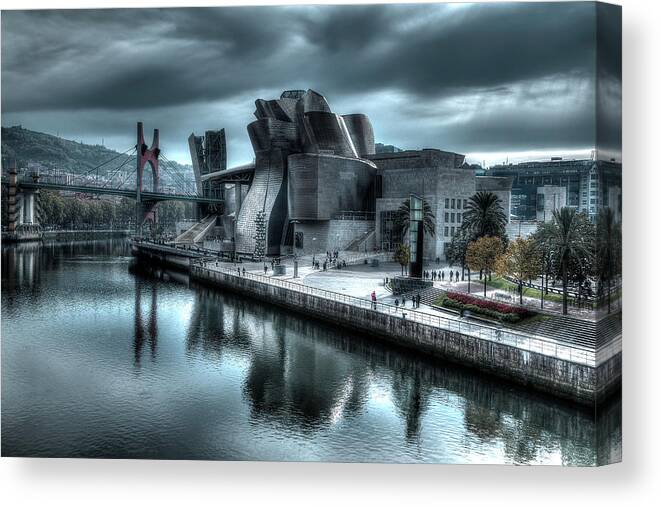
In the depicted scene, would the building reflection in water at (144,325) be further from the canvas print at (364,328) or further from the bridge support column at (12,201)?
the bridge support column at (12,201)

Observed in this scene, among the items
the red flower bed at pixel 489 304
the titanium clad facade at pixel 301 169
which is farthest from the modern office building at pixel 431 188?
the red flower bed at pixel 489 304

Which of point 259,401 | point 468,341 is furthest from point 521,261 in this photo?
point 259,401

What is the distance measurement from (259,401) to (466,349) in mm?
6822

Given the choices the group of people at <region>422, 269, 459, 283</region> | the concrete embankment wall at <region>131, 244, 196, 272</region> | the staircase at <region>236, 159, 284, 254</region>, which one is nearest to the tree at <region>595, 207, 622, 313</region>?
the group of people at <region>422, 269, 459, 283</region>

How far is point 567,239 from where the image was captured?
2003 centimetres

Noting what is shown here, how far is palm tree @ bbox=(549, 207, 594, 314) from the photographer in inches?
773

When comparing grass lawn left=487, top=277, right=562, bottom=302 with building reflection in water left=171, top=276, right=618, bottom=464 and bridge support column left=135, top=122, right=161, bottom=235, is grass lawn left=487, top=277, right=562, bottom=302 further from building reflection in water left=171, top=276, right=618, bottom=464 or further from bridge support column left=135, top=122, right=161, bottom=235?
bridge support column left=135, top=122, right=161, bottom=235

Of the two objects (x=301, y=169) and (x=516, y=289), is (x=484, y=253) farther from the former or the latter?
(x=301, y=169)

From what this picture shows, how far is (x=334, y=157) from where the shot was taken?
48.9m

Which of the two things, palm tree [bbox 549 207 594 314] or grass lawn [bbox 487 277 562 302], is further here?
grass lawn [bbox 487 277 562 302]

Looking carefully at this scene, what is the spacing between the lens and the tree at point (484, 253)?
27250mm

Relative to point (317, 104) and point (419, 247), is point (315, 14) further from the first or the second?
point (317, 104)

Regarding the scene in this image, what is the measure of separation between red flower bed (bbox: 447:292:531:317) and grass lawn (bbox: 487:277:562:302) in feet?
4.96

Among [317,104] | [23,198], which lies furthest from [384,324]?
[23,198]
